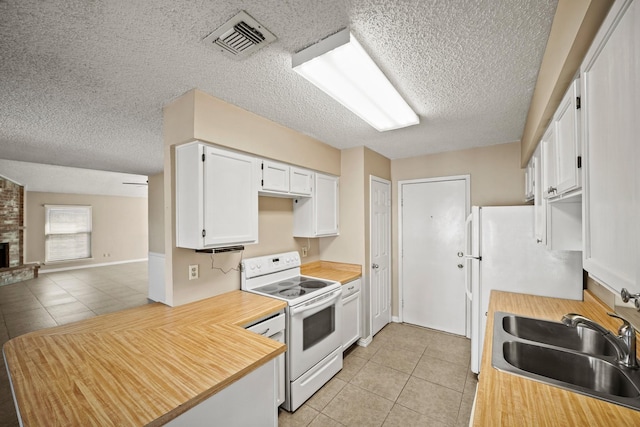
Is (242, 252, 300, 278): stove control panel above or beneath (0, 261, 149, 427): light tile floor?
above

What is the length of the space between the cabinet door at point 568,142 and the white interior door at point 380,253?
219cm

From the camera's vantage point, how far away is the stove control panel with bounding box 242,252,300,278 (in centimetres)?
255

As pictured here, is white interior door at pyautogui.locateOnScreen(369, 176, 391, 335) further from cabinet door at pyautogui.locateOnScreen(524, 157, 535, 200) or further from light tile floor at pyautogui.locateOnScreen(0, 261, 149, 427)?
light tile floor at pyautogui.locateOnScreen(0, 261, 149, 427)

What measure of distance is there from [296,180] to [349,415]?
6.97 feet

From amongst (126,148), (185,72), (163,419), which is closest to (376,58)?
(185,72)

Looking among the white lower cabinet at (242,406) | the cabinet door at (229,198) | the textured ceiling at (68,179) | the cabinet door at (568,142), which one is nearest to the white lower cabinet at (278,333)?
the white lower cabinet at (242,406)

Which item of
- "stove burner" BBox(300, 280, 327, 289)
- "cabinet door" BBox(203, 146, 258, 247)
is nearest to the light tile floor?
"cabinet door" BBox(203, 146, 258, 247)

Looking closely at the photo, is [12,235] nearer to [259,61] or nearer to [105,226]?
[105,226]

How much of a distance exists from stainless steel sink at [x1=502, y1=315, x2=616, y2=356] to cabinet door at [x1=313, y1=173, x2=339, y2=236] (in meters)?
1.92

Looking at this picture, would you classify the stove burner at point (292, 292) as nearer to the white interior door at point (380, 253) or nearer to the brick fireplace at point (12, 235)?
the white interior door at point (380, 253)

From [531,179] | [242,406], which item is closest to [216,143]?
[242,406]

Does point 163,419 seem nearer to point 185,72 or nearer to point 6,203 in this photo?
point 185,72

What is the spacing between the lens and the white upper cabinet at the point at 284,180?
245 cm

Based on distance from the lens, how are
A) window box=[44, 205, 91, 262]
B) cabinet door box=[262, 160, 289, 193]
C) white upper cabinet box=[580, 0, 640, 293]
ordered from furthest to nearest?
window box=[44, 205, 91, 262]
cabinet door box=[262, 160, 289, 193]
white upper cabinet box=[580, 0, 640, 293]
